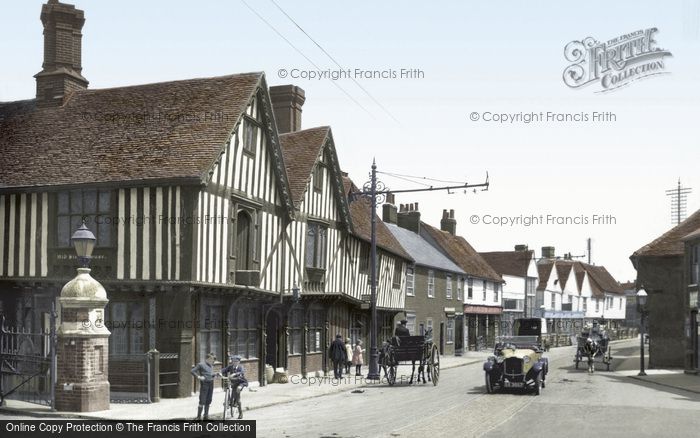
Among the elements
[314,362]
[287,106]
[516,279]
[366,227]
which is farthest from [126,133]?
[516,279]

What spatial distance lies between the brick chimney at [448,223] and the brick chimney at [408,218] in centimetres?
800

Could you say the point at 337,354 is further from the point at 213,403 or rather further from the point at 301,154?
the point at 213,403

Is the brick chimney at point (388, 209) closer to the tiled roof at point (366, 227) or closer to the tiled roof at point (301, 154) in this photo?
the tiled roof at point (366, 227)

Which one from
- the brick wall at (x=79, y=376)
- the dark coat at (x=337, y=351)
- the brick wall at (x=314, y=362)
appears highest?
the brick wall at (x=79, y=376)

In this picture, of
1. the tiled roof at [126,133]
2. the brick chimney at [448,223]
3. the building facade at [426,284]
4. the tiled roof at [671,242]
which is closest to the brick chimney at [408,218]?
the building facade at [426,284]

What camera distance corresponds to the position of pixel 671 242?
39.3 metres

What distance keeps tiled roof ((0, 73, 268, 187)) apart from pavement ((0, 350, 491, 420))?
227 inches

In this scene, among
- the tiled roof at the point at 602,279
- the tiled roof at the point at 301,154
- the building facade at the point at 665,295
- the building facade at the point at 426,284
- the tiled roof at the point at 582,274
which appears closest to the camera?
the tiled roof at the point at 301,154

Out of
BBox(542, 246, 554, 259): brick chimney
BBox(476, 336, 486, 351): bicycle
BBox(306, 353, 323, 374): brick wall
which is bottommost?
BBox(476, 336, 486, 351): bicycle

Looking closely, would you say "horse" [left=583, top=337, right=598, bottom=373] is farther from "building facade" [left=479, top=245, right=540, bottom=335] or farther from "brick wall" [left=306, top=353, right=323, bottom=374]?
"building facade" [left=479, top=245, right=540, bottom=335]

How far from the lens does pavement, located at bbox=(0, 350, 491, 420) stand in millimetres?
17062

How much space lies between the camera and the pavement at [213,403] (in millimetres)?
17062

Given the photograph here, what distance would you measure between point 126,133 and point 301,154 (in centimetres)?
795

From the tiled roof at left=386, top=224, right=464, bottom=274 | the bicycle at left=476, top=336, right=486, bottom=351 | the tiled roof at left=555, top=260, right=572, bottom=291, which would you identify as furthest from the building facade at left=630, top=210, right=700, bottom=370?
the tiled roof at left=555, top=260, right=572, bottom=291
